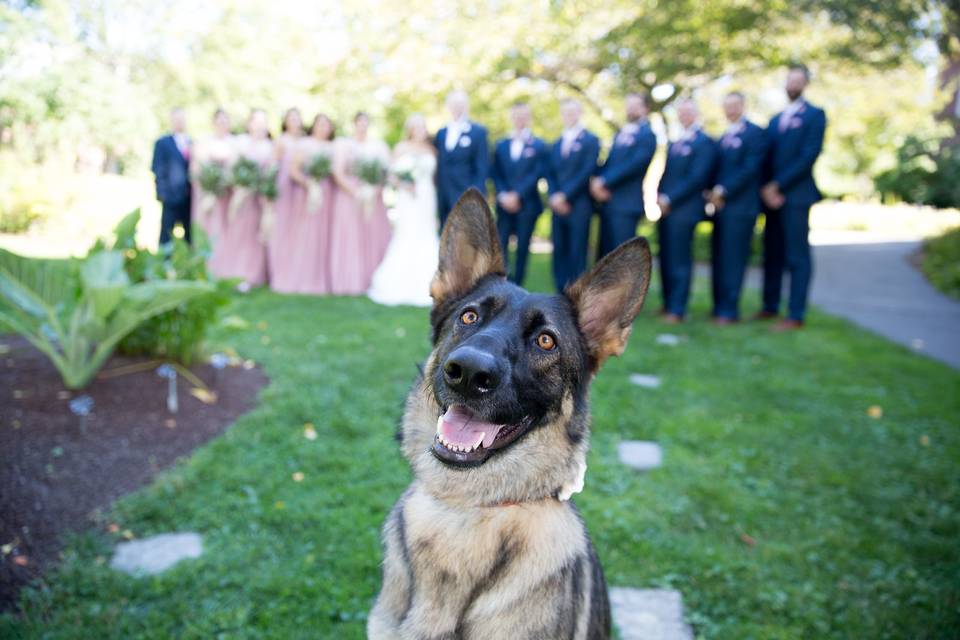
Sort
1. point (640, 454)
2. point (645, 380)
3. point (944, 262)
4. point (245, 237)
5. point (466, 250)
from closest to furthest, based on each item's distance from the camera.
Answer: point (466, 250), point (640, 454), point (645, 380), point (245, 237), point (944, 262)

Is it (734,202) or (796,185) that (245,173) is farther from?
(796,185)

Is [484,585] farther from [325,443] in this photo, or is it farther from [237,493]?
[325,443]

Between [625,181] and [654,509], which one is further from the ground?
[625,181]

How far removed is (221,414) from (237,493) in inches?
48.4

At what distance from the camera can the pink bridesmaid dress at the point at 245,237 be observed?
10984 millimetres

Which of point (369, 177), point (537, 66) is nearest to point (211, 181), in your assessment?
point (369, 177)

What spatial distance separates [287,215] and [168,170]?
7.01ft

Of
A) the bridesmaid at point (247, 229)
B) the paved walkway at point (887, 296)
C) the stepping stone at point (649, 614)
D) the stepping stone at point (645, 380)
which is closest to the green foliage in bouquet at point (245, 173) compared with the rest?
the bridesmaid at point (247, 229)

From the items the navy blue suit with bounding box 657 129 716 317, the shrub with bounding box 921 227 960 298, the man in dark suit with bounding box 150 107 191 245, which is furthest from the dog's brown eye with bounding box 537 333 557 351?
the shrub with bounding box 921 227 960 298

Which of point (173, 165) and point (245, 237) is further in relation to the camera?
point (245, 237)

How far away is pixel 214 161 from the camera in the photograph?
10.5m

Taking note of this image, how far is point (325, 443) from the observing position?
4684mm

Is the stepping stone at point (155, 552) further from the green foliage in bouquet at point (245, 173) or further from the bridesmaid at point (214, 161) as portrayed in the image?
the bridesmaid at point (214, 161)

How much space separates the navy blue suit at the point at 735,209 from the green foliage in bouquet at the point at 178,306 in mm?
7121
